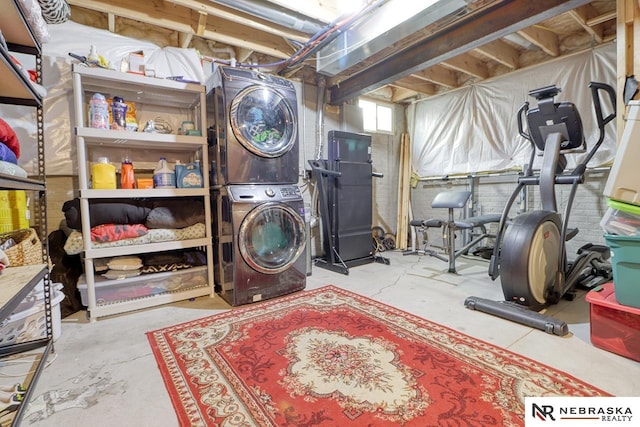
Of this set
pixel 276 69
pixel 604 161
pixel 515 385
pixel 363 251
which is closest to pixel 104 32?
pixel 276 69

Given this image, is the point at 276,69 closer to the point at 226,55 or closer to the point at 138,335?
the point at 226,55

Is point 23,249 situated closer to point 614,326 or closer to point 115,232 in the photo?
point 115,232

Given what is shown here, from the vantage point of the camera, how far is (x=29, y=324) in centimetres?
171

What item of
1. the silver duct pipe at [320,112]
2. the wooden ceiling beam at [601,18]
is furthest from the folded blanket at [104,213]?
the wooden ceiling beam at [601,18]

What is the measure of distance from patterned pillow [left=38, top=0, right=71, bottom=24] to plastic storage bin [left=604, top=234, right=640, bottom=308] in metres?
3.47

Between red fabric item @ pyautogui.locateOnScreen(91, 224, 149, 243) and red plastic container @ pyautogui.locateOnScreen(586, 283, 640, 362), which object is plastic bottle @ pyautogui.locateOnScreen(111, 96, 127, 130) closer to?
red fabric item @ pyautogui.locateOnScreen(91, 224, 149, 243)

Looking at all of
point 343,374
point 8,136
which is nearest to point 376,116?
point 343,374

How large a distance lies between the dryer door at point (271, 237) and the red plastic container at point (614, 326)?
6.48 ft

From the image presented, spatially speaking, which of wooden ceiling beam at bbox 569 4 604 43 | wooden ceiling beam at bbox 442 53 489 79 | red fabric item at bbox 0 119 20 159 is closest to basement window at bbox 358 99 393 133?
wooden ceiling beam at bbox 442 53 489 79

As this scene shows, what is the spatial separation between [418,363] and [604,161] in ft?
9.82

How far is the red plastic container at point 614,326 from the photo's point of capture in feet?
4.86

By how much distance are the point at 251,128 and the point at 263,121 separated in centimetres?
16

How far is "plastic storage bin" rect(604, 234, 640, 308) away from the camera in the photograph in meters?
1.48

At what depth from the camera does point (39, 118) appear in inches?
64.1
